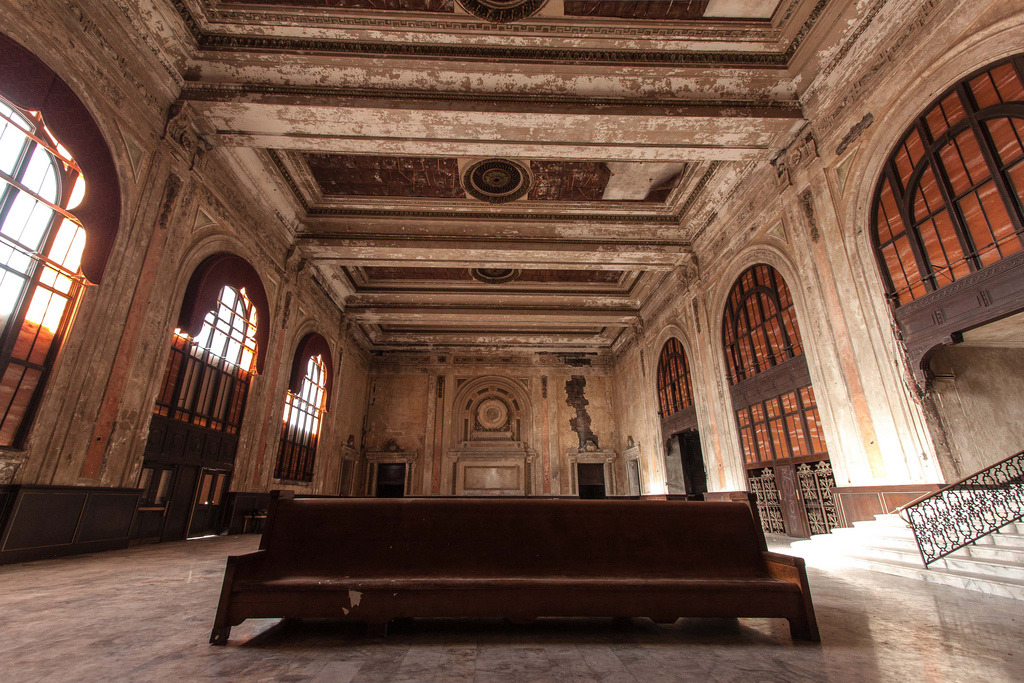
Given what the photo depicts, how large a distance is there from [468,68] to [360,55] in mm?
1505

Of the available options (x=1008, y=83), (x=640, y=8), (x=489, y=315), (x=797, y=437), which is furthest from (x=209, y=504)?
(x=1008, y=83)

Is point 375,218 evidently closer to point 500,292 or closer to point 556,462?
point 500,292

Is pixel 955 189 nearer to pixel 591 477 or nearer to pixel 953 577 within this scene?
pixel 953 577

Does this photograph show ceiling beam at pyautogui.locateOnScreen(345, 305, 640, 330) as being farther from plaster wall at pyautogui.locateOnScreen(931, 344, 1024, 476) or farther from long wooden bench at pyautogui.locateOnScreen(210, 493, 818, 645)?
long wooden bench at pyautogui.locateOnScreen(210, 493, 818, 645)

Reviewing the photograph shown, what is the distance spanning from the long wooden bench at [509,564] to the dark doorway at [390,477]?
1407 centimetres

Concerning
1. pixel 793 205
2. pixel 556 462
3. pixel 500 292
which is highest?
pixel 500 292

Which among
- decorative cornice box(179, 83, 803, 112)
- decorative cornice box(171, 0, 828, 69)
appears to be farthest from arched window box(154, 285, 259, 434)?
decorative cornice box(171, 0, 828, 69)

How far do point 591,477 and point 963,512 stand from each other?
490 inches

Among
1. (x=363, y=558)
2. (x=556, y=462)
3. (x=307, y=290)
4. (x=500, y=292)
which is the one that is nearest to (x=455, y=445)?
(x=556, y=462)

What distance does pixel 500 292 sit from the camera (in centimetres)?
1316

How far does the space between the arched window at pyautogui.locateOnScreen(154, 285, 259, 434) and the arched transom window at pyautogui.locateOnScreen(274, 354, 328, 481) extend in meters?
1.93

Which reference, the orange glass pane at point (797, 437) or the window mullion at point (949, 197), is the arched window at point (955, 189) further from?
the orange glass pane at point (797, 437)

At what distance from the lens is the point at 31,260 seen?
4641 mm

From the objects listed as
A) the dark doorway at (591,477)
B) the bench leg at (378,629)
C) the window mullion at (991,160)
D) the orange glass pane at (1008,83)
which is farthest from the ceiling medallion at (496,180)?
the dark doorway at (591,477)
